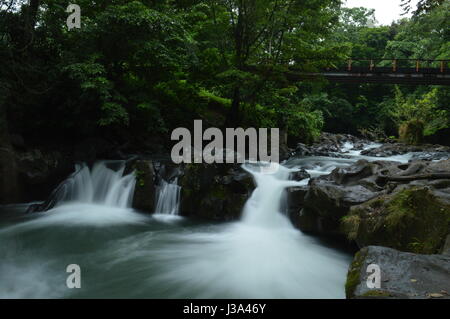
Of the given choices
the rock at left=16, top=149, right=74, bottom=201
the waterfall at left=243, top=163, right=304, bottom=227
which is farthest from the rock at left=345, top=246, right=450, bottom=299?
the rock at left=16, top=149, right=74, bottom=201

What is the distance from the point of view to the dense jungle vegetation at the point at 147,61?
7828 mm

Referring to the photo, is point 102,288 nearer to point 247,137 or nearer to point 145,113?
point 145,113

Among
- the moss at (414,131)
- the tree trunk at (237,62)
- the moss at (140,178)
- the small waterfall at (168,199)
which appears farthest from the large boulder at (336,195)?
the moss at (414,131)

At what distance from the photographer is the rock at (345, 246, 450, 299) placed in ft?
7.45

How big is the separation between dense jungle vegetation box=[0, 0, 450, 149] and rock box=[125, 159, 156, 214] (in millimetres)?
1539

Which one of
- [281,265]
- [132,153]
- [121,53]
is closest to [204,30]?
[121,53]

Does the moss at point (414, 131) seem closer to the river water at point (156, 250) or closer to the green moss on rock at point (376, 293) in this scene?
the river water at point (156, 250)

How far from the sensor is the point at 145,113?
32.3 feet

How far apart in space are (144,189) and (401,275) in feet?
20.9

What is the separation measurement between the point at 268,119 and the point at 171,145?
420cm

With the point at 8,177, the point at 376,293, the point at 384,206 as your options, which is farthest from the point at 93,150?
the point at 376,293

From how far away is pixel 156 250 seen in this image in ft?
18.5

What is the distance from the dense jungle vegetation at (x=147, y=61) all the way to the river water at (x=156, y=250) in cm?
217

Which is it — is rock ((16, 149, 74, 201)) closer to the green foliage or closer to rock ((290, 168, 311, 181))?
rock ((290, 168, 311, 181))
